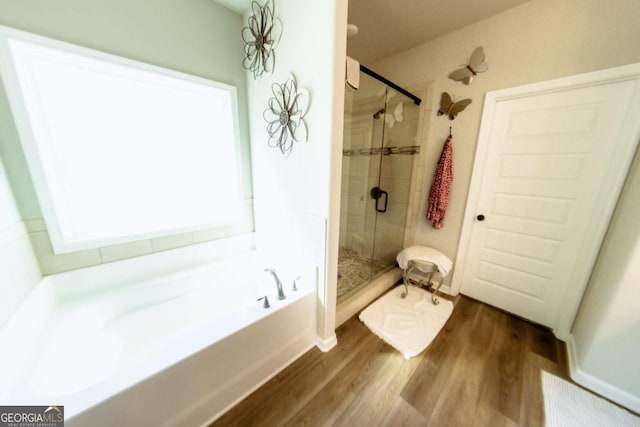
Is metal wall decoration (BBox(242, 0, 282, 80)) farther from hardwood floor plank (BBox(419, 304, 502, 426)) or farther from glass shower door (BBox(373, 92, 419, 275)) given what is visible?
hardwood floor plank (BBox(419, 304, 502, 426))

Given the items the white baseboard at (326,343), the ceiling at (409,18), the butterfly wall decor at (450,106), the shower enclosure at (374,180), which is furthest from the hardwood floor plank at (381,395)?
the ceiling at (409,18)

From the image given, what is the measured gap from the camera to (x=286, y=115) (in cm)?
136

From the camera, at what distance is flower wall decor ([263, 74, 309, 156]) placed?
1.26 metres

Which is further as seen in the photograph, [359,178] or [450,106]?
[359,178]

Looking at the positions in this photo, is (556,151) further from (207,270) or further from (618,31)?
(207,270)

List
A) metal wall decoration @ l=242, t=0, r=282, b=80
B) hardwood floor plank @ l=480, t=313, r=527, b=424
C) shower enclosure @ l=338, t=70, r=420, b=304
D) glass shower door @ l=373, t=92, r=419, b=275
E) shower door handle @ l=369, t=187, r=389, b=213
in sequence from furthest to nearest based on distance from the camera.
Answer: shower door handle @ l=369, t=187, r=389, b=213 → glass shower door @ l=373, t=92, r=419, b=275 → shower enclosure @ l=338, t=70, r=420, b=304 → metal wall decoration @ l=242, t=0, r=282, b=80 → hardwood floor plank @ l=480, t=313, r=527, b=424

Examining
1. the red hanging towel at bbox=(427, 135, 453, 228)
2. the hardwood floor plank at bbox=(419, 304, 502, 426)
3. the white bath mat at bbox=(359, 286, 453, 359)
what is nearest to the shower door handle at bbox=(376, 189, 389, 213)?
the red hanging towel at bbox=(427, 135, 453, 228)

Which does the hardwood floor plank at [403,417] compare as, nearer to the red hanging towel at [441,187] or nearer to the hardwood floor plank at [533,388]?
the hardwood floor plank at [533,388]

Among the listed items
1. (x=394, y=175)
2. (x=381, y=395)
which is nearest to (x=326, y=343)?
(x=381, y=395)

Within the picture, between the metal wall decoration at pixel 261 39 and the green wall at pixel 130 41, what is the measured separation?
0.09m

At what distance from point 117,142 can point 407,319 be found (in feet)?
8.36

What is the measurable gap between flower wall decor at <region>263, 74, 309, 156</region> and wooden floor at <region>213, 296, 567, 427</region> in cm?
148

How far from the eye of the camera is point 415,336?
1.61 meters

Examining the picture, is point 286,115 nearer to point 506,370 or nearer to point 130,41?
point 130,41
